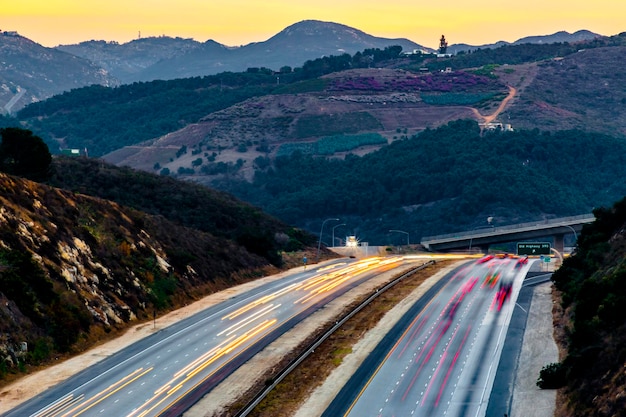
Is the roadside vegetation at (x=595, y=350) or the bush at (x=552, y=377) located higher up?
the roadside vegetation at (x=595, y=350)

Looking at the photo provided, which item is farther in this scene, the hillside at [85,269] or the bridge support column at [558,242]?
the bridge support column at [558,242]

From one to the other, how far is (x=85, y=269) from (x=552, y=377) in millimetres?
41477

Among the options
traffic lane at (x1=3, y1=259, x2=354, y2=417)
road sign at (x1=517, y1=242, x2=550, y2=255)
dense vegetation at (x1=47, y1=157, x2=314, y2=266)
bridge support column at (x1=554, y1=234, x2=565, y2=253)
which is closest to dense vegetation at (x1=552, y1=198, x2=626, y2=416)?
traffic lane at (x1=3, y1=259, x2=354, y2=417)

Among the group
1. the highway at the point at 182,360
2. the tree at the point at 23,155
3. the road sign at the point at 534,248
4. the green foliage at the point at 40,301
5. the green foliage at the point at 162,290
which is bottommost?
the road sign at the point at 534,248

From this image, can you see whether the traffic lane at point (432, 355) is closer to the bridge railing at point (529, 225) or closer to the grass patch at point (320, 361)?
the grass patch at point (320, 361)

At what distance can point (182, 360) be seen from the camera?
72938 millimetres

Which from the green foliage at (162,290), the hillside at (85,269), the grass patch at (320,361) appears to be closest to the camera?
the grass patch at (320,361)

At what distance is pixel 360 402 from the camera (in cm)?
6212

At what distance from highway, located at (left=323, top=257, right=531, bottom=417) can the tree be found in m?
46.1

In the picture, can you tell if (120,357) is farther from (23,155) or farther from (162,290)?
(23,155)

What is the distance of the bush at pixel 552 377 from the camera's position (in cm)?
6390

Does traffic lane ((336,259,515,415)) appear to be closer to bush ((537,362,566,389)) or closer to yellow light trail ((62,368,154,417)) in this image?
bush ((537,362,566,389))

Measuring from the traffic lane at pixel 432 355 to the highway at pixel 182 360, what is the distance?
10223 millimetres

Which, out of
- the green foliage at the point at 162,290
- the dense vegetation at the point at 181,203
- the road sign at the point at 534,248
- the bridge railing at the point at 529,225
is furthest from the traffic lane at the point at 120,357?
the bridge railing at the point at 529,225
